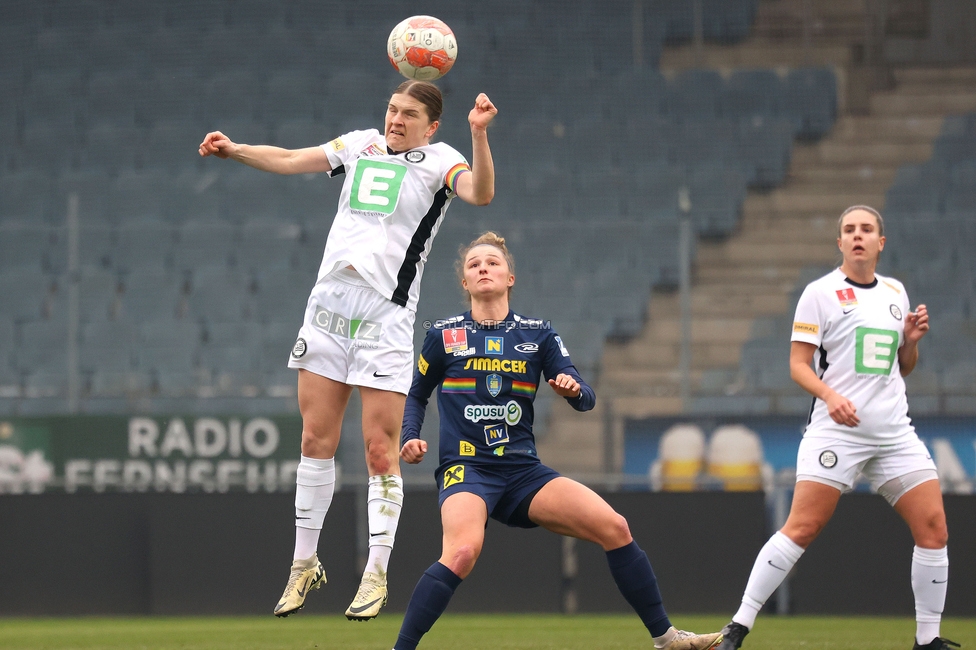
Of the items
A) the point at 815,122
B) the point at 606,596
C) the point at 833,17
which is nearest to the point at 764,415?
the point at 606,596

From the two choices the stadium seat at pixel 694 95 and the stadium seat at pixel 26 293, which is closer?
the stadium seat at pixel 26 293

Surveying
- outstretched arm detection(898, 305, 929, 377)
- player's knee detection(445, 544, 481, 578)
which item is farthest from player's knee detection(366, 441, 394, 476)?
outstretched arm detection(898, 305, 929, 377)

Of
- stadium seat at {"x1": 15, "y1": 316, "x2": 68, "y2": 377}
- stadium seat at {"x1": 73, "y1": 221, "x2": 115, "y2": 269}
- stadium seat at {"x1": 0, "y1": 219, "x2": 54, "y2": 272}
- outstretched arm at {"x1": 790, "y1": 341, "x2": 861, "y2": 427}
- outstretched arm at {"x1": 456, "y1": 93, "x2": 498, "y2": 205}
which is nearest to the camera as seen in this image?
outstretched arm at {"x1": 456, "y1": 93, "x2": 498, "y2": 205}

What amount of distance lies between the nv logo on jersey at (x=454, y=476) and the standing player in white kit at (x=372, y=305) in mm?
427

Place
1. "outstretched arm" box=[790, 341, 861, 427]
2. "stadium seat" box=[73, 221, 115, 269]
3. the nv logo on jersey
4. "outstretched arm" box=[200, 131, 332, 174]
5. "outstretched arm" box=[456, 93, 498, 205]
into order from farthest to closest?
1. "stadium seat" box=[73, 221, 115, 269]
2. "outstretched arm" box=[200, 131, 332, 174]
3. "outstretched arm" box=[790, 341, 861, 427]
4. the nv logo on jersey
5. "outstretched arm" box=[456, 93, 498, 205]

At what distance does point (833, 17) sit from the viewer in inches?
591

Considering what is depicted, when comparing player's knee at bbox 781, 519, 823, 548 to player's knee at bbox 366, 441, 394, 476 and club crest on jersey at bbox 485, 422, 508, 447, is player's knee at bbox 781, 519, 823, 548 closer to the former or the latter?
club crest on jersey at bbox 485, 422, 508, 447

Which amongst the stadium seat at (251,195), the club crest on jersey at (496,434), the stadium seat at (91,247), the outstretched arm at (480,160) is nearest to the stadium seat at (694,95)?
the stadium seat at (251,195)

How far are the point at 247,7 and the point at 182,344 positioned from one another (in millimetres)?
4948

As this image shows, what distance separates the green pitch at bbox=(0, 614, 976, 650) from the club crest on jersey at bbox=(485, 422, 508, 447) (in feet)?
5.83

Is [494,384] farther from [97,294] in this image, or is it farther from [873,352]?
[97,294]

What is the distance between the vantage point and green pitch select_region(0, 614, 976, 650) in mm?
6590

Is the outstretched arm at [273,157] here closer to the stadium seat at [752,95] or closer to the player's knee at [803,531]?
the player's knee at [803,531]

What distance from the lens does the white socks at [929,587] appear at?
5.18m
